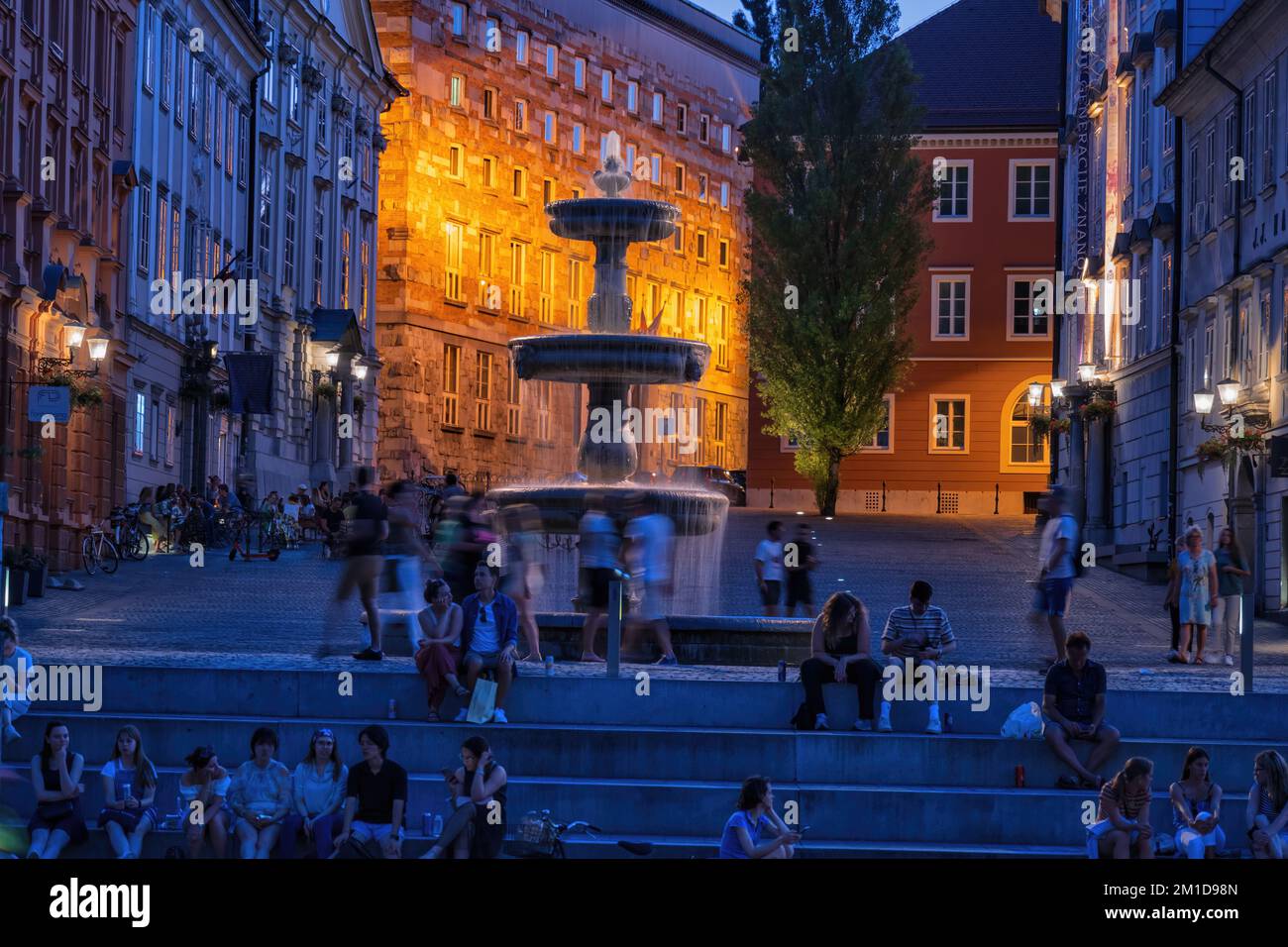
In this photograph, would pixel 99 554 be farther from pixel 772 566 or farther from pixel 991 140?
pixel 991 140

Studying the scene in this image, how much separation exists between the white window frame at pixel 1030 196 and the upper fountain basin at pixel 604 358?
45094 mm

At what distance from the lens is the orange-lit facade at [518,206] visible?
68.6 metres

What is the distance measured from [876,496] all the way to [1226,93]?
30.6m

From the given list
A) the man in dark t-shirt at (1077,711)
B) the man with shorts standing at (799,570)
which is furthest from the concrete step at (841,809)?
the man with shorts standing at (799,570)

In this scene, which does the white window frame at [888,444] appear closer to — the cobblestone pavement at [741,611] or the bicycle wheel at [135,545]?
the cobblestone pavement at [741,611]

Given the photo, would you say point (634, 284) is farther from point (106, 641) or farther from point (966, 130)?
point (106, 641)

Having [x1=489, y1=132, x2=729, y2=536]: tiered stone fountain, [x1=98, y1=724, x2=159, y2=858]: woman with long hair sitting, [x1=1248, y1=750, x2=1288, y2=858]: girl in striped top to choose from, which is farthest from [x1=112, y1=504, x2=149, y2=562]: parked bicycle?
[x1=1248, y1=750, x2=1288, y2=858]: girl in striped top

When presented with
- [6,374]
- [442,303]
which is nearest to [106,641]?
[6,374]

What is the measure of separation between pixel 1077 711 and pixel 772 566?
9.20m

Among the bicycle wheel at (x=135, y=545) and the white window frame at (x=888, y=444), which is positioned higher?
the white window frame at (x=888, y=444)

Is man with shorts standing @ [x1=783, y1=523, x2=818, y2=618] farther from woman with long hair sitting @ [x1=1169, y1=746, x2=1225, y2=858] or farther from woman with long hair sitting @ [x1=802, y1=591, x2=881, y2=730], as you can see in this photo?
woman with long hair sitting @ [x1=1169, y1=746, x2=1225, y2=858]

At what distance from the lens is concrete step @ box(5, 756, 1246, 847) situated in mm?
17281

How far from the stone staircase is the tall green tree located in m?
39.4

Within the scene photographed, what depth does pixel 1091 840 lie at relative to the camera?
15.7m
